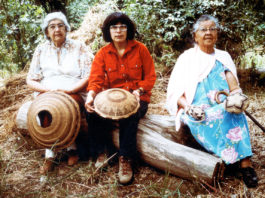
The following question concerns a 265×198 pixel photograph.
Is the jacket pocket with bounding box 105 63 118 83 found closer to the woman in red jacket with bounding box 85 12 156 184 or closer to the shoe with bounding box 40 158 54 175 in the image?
the woman in red jacket with bounding box 85 12 156 184

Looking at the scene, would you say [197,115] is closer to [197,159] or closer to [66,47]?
[197,159]

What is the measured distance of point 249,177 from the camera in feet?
7.51

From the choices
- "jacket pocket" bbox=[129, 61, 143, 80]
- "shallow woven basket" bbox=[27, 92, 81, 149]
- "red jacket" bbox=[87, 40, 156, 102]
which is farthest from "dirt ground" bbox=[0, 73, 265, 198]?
"jacket pocket" bbox=[129, 61, 143, 80]

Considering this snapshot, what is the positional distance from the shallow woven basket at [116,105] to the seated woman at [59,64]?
54 cm

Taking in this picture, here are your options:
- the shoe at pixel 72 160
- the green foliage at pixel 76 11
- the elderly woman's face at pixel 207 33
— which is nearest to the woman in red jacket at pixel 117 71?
the shoe at pixel 72 160

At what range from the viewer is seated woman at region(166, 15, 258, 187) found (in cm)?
234

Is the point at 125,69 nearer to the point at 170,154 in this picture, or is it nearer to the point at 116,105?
the point at 116,105

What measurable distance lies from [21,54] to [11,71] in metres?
0.48

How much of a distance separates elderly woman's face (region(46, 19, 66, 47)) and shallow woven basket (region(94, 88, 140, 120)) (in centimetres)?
99

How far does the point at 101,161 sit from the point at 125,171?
352 mm

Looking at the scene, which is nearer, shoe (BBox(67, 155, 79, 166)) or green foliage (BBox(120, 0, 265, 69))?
shoe (BBox(67, 155, 79, 166))

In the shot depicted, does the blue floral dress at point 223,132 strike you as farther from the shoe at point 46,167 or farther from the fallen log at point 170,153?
the shoe at point 46,167

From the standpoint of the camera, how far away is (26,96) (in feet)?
14.3

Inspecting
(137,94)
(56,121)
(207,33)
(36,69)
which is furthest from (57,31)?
(207,33)
